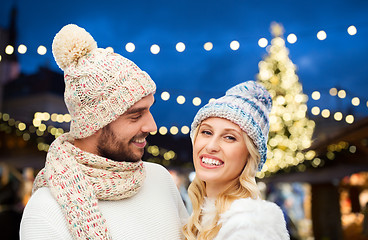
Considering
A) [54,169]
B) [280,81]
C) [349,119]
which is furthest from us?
[280,81]

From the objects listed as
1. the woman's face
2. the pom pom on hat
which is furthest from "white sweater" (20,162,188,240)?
the pom pom on hat

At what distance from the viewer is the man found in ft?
5.26

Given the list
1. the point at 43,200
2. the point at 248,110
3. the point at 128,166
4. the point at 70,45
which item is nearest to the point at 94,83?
the point at 70,45

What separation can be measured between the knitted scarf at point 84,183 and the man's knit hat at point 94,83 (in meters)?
0.13

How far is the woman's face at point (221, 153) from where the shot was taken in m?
1.96

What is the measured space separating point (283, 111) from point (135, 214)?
10.8 m

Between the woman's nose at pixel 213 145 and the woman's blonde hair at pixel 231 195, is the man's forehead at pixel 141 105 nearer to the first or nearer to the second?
the woman's nose at pixel 213 145

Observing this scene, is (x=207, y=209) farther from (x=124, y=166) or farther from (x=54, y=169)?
(x=54, y=169)

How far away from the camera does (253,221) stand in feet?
5.52

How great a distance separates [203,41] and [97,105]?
2587 mm

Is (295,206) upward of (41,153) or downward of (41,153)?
downward

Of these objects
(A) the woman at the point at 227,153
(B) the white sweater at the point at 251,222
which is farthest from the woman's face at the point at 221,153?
(B) the white sweater at the point at 251,222

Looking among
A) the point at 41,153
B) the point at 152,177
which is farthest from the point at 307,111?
the point at 152,177

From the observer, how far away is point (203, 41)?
416 centimetres
